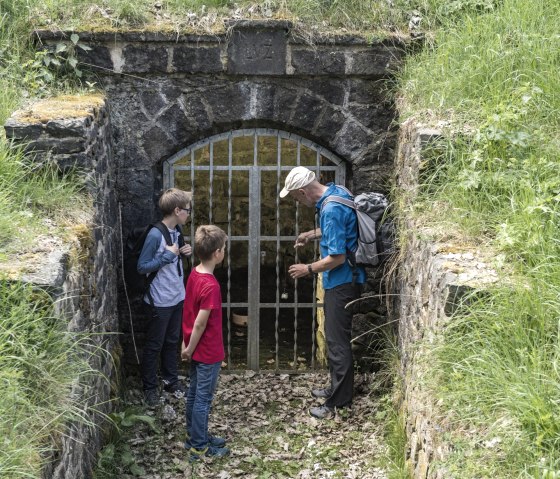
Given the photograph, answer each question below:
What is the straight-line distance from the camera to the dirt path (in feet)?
18.2

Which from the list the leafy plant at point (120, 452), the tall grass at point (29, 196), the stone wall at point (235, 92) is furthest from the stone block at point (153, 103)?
the leafy plant at point (120, 452)

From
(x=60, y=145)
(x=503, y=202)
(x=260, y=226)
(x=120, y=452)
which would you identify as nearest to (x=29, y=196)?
(x=60, y=145)

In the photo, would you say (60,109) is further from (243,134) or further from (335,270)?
(335,270)

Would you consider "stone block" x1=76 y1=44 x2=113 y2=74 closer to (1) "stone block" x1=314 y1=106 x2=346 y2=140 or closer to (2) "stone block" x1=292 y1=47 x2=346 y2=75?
(2) "stone block" x1=292 y1=47 x2=346 y2=75

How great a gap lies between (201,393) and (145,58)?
9.59 feet

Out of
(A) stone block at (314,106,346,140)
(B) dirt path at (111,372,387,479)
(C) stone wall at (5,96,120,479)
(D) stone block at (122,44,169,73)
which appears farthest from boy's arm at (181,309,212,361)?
(D) stone block at (122,44,169,73)

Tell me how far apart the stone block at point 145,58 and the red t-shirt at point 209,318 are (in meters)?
2.17

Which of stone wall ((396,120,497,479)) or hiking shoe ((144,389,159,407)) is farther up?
stone wall ((396,120,497,479))

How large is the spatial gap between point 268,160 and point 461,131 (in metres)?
4.00

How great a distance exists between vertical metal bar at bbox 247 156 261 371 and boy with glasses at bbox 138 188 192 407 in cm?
89

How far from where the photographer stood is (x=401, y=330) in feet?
19.7

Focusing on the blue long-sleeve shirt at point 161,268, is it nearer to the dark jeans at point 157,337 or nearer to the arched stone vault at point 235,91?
the dark jeans at point 157,337

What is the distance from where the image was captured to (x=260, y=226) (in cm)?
873

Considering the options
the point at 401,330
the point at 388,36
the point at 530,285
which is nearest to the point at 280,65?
the point at 388,36
